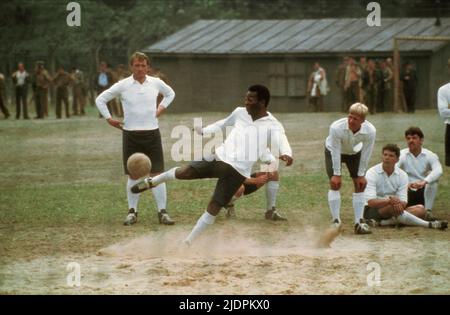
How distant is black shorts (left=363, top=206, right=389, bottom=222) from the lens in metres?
13.1

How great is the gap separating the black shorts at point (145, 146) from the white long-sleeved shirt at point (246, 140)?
5.67 ft

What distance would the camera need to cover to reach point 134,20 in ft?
189

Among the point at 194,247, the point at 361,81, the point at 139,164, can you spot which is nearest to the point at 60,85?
the point at 361,81

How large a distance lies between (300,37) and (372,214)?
101 ft

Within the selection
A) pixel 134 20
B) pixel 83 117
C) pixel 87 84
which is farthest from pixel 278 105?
pixel 134 20

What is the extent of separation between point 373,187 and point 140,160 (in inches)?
119

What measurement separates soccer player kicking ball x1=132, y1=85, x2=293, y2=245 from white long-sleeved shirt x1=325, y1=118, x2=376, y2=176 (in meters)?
1.07

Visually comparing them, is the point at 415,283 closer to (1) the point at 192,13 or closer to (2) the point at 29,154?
(2) the point at 29,154

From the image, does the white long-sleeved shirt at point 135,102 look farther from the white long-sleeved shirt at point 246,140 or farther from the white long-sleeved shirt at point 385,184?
the white long-sleeved shirt at point 385,184

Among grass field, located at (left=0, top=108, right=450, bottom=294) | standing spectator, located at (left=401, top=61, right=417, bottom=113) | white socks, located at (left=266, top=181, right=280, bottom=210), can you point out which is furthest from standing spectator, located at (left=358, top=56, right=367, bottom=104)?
white socks, located at (left=266, top=181, right=280, bottom=210)

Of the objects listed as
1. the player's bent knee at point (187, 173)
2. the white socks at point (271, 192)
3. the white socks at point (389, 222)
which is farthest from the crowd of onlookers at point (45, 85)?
the player's bent knee at point (187, 173)

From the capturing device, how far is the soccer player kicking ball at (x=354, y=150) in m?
12.2

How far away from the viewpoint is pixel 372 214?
13.2 metres

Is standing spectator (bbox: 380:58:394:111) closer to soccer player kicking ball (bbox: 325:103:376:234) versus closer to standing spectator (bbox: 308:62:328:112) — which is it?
standing spectator (bbox: 308:62:328:112)
